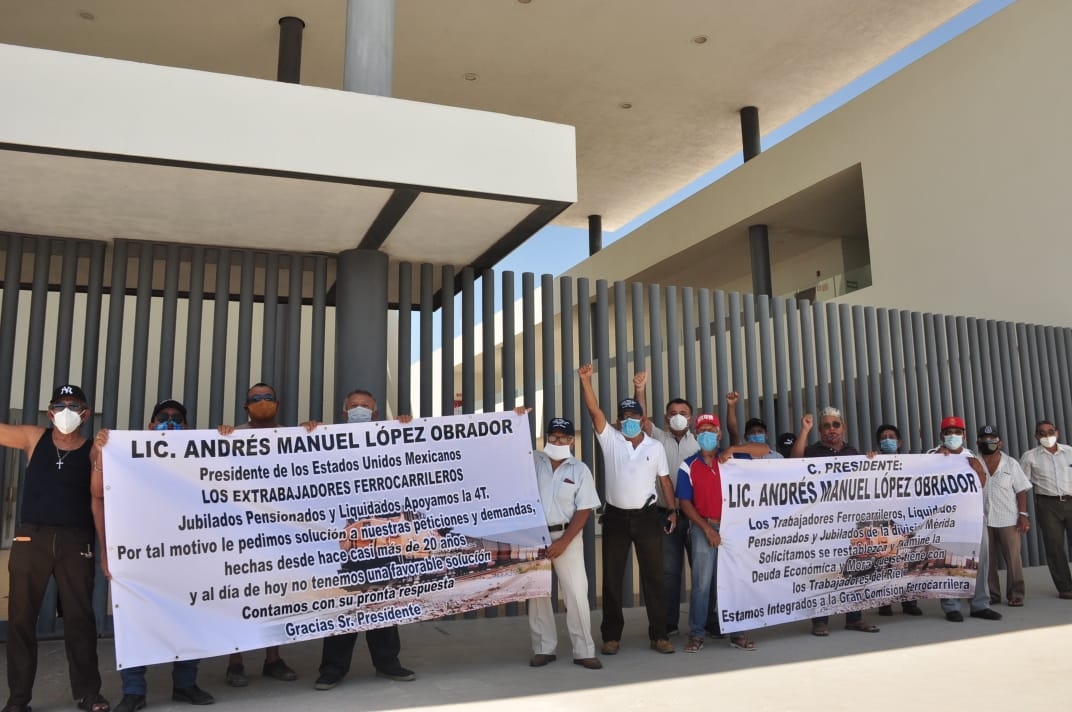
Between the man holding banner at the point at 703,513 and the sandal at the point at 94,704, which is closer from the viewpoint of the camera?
the sandal at the point at 94,704

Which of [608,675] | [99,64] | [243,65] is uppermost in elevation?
[243,65]

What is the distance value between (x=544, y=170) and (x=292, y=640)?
11.5 feet

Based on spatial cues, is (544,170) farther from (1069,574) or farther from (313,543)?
(1069,574)

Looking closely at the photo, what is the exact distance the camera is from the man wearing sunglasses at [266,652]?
4961 mm

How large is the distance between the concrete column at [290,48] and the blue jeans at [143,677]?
29.7 feet

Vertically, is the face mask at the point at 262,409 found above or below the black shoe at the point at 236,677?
above

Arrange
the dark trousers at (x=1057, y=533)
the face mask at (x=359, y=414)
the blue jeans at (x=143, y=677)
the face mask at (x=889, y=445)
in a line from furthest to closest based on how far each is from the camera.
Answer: the dark trousers at (x=1057, y=533)
the face mask at (x=889, y=445)
the face mask at (x=359, y=414)
the blue jeans at (x=143, y=677)

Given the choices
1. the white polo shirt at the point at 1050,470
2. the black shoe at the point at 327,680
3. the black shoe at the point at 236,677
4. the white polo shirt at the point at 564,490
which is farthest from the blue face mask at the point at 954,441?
the black shoe at the point at 236,677

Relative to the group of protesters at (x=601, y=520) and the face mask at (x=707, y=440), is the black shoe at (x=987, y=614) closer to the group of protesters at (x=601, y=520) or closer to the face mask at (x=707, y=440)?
the group of protesters at (x=601, y=520)

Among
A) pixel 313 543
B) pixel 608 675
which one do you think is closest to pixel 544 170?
pixel 313 543

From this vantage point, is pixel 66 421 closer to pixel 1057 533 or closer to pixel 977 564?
pixel 977 564

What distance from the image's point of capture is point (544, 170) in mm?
6180

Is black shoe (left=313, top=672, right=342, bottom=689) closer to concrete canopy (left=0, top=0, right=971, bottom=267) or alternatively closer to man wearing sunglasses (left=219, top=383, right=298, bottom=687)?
man wearing sunglasses (left=219, top=383, right=298, bottom=687)

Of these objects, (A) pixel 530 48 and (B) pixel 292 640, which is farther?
(A) pixel 530 48
